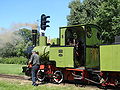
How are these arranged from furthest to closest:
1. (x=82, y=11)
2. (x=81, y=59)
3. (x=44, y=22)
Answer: (x=82, y=11), (x=44, y=22), (x=81, y=59)

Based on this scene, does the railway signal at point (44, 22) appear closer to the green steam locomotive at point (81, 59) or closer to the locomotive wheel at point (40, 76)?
the green steam locomotive at point (81, 59)

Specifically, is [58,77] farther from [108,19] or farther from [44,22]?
[108,19]

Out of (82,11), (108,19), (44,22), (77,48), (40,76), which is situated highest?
(82,11)

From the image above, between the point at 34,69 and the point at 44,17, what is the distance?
4.49 metres

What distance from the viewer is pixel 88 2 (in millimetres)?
26000

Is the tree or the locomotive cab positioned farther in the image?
the tree

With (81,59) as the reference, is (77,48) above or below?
above

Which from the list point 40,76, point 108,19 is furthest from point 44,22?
point 108,19

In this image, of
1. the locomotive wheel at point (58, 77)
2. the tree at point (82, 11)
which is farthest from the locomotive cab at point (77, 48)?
the tree at point (82, 11)

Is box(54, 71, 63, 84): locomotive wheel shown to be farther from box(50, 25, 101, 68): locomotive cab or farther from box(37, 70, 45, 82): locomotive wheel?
box(37, 70, 45, 82): locomotive wheel

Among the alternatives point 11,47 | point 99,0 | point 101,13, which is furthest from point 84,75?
point 11,47

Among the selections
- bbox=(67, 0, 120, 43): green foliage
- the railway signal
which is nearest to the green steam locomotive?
the railway signal

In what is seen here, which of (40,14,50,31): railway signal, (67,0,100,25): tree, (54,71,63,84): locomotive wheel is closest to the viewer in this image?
(54,71,63,84): locomotive wheel

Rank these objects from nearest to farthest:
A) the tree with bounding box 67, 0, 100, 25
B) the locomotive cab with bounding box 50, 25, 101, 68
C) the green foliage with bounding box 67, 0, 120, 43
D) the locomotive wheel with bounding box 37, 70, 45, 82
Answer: the locomotive cab with bounding box 50, 25, 101, 68, the locomotive wheel with bounding box 37, 70, 45, 82, the green foliage with bounding box 67, 0, 120, 43, the tree with bounding box 67, 0, 100, 25
